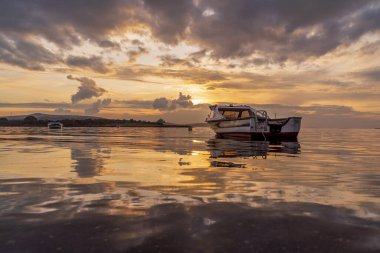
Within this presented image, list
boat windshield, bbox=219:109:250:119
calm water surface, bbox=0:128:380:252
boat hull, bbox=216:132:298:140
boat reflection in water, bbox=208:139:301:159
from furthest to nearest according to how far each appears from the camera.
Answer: boat windshield, bbox=219:109:250:119, boat hull, bbox=216:132:298:140, boat reflection in water, bbox=208:139:301:159, calm water surface, bbox=0:128:380:252

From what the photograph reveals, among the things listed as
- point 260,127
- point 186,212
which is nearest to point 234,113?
point 260,127

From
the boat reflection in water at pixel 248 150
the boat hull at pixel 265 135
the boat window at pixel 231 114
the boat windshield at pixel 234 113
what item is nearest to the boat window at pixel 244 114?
the boat windshield at pixel 234 113

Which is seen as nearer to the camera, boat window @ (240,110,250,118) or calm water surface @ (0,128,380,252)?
calm water surface @ (0,128,380,252)

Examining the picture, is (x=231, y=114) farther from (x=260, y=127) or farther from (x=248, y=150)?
(x=248, y=150)

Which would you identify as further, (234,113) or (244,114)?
(234,113)

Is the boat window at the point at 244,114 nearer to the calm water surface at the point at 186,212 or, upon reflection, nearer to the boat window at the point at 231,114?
the boat window at the point at 231,114

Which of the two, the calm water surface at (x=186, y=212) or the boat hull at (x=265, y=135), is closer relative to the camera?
the calm water surface at (x=186, y=212)

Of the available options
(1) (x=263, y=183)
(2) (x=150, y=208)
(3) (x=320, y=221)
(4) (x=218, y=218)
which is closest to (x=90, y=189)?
(2) (x=150, y=208)

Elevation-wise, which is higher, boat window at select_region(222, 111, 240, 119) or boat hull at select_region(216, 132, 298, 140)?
boat window at select_region(222, 111, 240, 119)

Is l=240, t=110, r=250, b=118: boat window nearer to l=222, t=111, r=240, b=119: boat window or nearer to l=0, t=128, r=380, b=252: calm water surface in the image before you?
l=222, t=111, r=240, b=119: boat window

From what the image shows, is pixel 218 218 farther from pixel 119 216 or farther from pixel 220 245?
pixel 119 216

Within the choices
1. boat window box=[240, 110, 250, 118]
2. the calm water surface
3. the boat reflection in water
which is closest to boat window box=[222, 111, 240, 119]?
boat window box=[240, 110, 250, 118]

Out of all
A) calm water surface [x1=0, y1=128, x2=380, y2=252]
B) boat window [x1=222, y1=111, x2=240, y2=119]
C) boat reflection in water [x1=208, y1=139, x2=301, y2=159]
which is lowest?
boat reflection in water [x1=208, y1=139, x2=301, y2=159]

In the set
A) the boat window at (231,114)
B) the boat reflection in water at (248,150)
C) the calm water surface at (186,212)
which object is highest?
the boat window at (231,114)
